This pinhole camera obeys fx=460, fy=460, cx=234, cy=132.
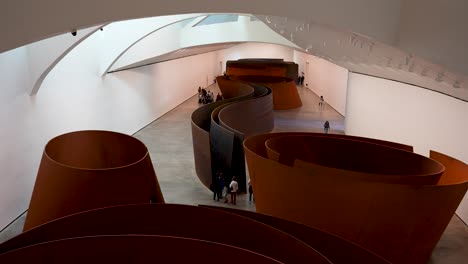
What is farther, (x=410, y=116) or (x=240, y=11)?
(x=410, y=116)

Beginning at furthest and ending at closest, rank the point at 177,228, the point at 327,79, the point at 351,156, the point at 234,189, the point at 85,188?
1. the point at 327,79
2. the point at 234,189
3. the point at 351,156
4. the point at 85,188
5. the point at 177,228

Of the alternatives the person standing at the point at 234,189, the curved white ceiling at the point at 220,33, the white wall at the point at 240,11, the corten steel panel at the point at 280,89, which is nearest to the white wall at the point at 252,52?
the corten steel panel at the point at 280,89

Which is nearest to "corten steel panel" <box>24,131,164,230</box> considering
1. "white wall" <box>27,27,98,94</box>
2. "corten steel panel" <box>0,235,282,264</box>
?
"corten steel panel" <box>0,235,282,264</box>

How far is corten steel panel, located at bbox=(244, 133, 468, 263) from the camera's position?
7.97 metres

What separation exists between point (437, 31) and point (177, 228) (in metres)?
3.99

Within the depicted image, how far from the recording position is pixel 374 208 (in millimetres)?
8055

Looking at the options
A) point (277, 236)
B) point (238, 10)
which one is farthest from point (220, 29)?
point (277, 236)

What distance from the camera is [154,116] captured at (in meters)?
27.0

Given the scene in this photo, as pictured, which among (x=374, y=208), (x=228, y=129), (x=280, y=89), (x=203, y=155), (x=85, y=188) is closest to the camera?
(x=85, y=188)

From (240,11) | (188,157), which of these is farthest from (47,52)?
(240,11)

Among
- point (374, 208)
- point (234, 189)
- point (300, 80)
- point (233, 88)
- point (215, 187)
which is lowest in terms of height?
point (300, 80)

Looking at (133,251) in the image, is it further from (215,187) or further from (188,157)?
(188,157)

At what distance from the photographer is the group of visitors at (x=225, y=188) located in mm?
14312

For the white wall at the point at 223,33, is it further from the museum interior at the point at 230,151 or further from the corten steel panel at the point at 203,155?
the corten steel panel at the point at 203,155
